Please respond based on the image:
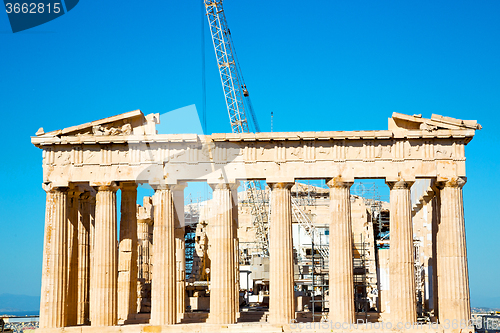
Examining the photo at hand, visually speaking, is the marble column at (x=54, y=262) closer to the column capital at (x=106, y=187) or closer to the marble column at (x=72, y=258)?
the marble column at (x=72, y=258)

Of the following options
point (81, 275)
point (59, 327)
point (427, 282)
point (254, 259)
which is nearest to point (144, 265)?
point (254, 259)

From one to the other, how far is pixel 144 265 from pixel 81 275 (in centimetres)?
1603

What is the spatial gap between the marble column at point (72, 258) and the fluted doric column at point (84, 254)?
181 cm

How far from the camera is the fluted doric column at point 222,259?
140ft

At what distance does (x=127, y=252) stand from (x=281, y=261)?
11542mm

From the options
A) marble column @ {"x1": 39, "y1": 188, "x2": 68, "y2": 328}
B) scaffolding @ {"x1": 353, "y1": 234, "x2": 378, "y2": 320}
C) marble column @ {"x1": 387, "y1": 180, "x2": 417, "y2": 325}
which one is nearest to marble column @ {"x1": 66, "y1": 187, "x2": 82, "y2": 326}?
marble column @ {"x1": 39, "y1": 188, "x2": 68, "y2": 328}

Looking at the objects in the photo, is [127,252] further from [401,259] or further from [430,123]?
[430,123]

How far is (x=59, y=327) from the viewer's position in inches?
1702

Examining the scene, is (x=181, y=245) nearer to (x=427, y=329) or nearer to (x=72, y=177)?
(x=72, y=177)

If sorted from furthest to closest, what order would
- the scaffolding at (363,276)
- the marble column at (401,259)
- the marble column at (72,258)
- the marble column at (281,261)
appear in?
the scaffolding at (363,276) < the marble column at (72,258) < the marble column at (281,261) < the marble column at (401,259)

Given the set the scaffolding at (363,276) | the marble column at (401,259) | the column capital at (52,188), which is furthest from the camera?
the scaffolding at (363,276)

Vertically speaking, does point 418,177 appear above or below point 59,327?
above

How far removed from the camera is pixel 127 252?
47.8 meters

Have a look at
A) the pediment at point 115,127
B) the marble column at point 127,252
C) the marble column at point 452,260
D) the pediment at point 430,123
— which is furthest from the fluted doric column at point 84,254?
the marble column at point 452,260
